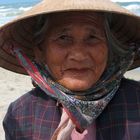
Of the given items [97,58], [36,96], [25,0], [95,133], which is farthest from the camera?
[25,0]

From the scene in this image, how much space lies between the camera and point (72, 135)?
203 cm

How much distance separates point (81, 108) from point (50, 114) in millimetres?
239

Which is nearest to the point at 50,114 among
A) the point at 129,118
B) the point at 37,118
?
the point at 37,118

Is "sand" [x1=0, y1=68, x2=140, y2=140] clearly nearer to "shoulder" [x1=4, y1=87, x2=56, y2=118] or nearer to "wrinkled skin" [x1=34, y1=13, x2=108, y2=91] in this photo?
"shoulder" [x1=4, y1=87, x2=56, y2=118]

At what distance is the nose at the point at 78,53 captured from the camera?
1.88 m

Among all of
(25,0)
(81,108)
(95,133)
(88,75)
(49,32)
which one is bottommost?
(95,133)

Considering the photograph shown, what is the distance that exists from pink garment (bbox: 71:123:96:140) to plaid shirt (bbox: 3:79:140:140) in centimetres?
2

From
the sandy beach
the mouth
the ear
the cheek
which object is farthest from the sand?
the mouth

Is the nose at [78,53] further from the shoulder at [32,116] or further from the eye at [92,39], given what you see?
the shoulder at [32,116]

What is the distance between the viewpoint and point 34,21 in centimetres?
215

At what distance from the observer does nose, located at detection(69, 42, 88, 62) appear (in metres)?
1.88

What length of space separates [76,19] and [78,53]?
0.53ft

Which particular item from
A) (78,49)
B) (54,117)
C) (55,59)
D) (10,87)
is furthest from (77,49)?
(10,87)

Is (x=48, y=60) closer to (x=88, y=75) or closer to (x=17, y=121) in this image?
(x=88, y=75)
